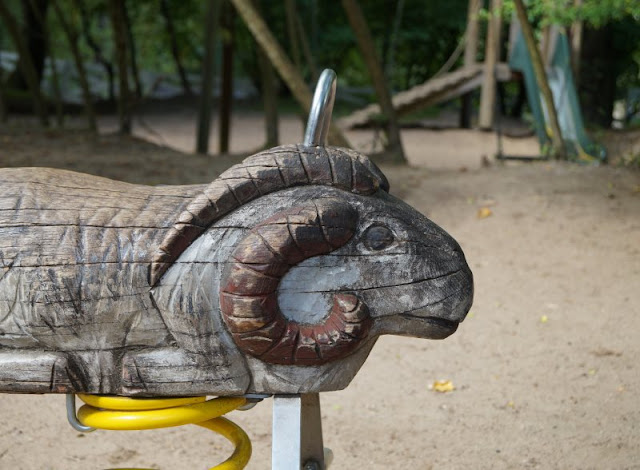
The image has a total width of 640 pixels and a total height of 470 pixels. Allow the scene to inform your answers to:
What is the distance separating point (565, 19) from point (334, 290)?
5.87 m

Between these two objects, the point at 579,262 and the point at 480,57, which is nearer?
the point at 579,262

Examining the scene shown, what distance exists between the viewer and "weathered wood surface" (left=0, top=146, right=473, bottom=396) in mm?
1509

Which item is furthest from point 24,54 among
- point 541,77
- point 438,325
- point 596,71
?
point 438,325

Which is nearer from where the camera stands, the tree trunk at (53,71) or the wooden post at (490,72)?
the tree trunk at (53,71)

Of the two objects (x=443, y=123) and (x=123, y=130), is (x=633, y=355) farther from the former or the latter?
(x=443, y=123)

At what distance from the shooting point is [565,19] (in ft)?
21.8

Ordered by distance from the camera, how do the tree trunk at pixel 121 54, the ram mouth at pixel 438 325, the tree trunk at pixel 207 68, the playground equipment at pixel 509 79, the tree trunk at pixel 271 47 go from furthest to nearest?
the tree trunk at pixel 121 54
the playground equipment at pixel 509 79
the tree trunk at pixel 207 68
the tree trunk at pixel 271 47
the ram mouth at pixel 438 325

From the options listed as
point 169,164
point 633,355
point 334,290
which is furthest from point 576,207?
point 334,290

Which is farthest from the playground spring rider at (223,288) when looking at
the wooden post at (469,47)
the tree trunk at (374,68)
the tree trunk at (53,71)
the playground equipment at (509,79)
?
the wooden post at (469,47)

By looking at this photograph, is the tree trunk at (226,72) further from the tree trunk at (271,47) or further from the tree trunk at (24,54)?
the tree trunk at (271,47)

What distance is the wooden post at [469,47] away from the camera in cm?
1055

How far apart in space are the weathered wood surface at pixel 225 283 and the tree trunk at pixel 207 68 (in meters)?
5.56

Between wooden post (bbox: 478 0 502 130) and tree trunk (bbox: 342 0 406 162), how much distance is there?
352 centimetres

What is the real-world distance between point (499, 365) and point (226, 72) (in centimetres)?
508
